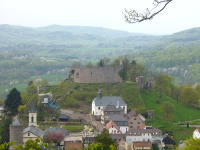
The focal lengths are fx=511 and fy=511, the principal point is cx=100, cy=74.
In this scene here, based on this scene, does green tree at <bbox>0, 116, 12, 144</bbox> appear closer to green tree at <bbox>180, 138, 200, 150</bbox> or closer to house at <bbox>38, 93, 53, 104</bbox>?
house at <bbox>38, 93, 53, 104</bbox>

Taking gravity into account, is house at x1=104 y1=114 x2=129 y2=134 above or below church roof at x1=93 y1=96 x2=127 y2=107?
below

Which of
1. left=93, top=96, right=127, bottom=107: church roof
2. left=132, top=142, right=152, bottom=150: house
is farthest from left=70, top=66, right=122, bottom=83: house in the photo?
left=132, top=142, right=152, bottom=150: house

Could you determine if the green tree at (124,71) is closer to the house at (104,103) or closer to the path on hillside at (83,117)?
the house at (104,103)

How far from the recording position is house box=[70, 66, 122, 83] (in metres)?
82.5

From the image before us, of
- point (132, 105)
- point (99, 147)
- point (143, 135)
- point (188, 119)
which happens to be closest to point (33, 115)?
point (143, 135)

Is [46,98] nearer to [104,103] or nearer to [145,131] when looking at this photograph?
[104,103]

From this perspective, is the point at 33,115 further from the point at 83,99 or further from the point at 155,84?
the point at 155,84

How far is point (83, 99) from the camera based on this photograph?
248 feet

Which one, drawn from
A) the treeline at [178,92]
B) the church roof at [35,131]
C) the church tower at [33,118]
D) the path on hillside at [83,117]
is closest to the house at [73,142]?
the church roof at [35,131]

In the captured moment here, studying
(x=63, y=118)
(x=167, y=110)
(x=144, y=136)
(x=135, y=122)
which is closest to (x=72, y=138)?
(x=144, y=136)

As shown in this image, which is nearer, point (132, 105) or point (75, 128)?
point (75, 128)

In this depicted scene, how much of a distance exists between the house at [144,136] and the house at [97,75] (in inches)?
894

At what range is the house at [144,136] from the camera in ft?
195

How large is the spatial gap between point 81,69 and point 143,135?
80.6ft
